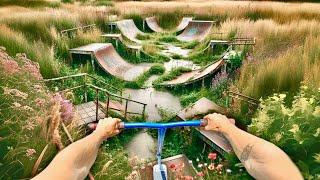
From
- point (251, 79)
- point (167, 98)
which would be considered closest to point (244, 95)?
point (251, 79)

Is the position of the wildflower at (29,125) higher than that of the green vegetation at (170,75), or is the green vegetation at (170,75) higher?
the wildflower at (29,125)

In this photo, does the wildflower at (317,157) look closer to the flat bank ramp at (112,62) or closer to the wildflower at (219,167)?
the wildflower at (219,167)

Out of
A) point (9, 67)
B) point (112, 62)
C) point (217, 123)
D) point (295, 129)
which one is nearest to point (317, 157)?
point (295, 129)

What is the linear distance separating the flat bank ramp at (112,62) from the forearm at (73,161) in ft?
9.68

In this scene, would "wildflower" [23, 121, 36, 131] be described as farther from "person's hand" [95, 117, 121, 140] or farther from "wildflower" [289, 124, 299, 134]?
"wildflower" [289, 124, 299, 134]

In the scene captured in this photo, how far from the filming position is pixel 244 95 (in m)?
3.29

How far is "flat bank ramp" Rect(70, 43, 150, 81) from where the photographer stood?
15.9ft

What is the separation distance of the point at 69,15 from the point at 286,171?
5023 mm

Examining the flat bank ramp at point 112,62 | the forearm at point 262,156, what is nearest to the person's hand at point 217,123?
the forearm at point 262,156

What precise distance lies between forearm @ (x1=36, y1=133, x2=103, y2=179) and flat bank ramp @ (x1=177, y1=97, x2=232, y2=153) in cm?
129

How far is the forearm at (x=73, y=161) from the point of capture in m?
1.61

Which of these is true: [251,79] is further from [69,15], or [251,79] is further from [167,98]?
[69,15]

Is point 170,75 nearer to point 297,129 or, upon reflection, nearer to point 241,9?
point 241,9

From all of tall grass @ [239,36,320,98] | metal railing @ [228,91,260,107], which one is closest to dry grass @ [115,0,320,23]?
tall grass @ [239,36,320,98]
